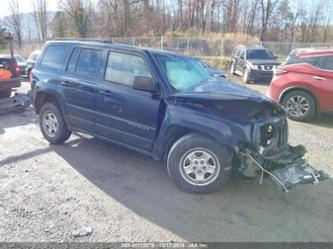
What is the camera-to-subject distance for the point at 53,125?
5.19 metres

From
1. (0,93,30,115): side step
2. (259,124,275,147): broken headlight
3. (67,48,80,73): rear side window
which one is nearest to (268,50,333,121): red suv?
(259,124,275,147): broken headlight

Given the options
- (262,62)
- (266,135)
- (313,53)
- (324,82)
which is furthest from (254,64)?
(266,135)

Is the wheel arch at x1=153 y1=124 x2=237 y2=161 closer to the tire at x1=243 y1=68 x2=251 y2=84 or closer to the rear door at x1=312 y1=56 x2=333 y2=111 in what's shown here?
the rear door at x1=312 y1=56 x2=333 y2=111

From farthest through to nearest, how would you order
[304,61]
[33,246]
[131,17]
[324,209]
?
1. [131,17]
2. [304,61]
3. [324,209]
4. [33,246]

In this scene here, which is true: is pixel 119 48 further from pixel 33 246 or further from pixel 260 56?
pixel 260 56

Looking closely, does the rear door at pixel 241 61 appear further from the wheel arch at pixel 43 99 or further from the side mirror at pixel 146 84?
the side mirror at pixel 146 84

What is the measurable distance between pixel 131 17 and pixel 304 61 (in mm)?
34253

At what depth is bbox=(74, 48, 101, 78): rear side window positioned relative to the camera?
448 centimetres

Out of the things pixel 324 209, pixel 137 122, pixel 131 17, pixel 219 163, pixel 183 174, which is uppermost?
pixel 131 17

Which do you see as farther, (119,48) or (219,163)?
(119,48)

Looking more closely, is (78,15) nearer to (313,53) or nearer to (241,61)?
(241,61)

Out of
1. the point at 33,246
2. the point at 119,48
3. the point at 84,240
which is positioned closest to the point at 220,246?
the point at 84,240

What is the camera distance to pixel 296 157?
3703mm

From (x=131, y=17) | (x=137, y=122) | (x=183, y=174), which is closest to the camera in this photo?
(x=183, y=174)
